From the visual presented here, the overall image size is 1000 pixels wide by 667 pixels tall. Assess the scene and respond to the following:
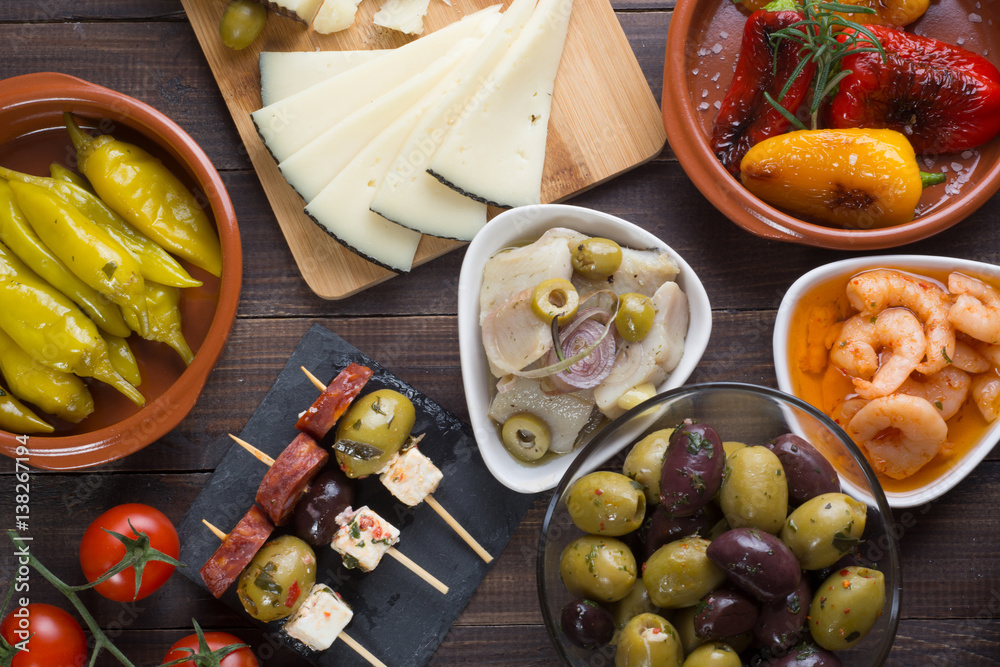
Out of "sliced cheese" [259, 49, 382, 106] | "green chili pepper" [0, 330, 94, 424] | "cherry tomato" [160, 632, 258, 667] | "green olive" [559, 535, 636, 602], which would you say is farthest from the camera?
"sliced cheese" [259, 49, 382, 106]

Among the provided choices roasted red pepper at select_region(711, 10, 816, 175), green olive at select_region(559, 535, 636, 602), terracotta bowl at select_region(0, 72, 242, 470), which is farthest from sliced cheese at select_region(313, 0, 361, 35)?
green olive at select_region(559, 535, 636, 602)

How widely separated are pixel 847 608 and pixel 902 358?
76cm

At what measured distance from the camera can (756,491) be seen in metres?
1.57

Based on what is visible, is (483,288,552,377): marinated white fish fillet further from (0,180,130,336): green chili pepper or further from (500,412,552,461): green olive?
(0,180,130,336): green chili pepper

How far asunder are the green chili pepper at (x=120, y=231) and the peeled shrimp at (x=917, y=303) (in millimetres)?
1895

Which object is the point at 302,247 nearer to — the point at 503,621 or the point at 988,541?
→ the point at 503,621

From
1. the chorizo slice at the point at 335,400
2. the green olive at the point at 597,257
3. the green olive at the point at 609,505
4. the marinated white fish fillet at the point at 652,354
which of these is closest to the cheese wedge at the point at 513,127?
the green olive at the point at 597,257

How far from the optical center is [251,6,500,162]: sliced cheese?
207 cm

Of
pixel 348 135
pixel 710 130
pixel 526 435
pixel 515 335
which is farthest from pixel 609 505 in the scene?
pixel 348 135

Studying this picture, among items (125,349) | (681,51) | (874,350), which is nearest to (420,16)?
(681,51)

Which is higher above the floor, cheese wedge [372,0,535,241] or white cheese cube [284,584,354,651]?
cheese wedge [372,0,535,241]

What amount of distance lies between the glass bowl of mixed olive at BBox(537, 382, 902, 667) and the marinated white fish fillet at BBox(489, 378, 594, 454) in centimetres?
21

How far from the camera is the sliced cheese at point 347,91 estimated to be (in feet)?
6.79

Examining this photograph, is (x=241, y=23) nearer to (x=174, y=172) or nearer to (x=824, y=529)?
(x=174, y=172)
